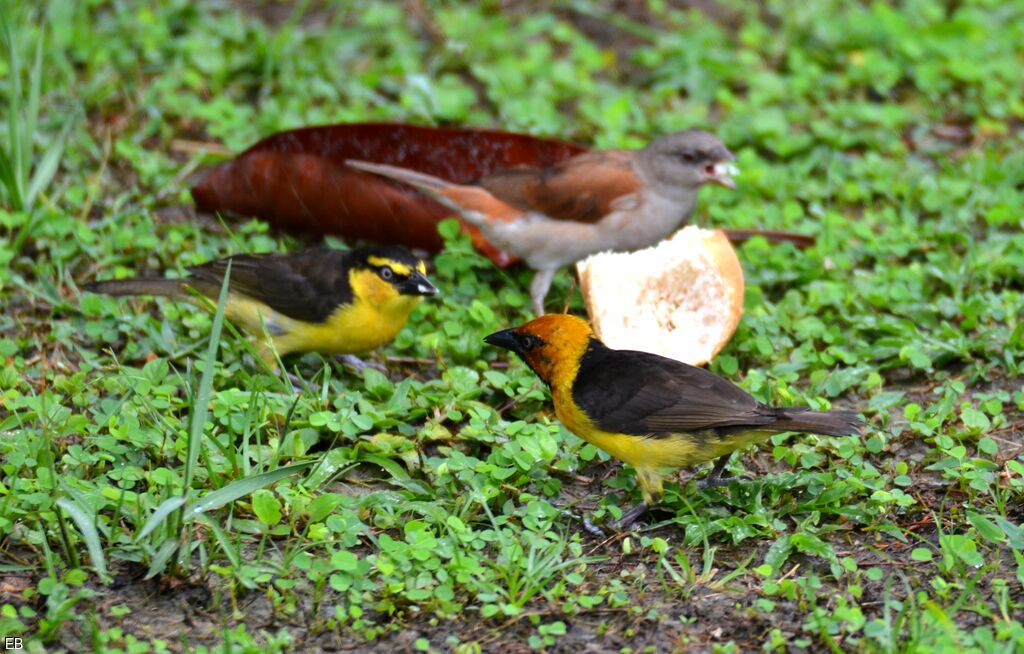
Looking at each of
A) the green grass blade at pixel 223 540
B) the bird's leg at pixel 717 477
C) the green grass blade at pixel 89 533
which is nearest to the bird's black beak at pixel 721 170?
the bird's leg at pixel 717 477

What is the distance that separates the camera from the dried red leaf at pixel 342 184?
21.6 ft

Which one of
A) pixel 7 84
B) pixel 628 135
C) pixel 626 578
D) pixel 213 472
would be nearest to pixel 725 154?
pixel 628 135

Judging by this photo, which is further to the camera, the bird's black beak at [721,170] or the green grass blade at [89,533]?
the bird's black beak at [721,170]

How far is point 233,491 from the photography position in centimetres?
433

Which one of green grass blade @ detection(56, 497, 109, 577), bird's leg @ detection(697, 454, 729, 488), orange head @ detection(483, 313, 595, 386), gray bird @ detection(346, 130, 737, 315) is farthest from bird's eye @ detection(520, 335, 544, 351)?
green grass blade @ detection(56, 497, 109, 577)

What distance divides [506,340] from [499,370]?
0.67 meters

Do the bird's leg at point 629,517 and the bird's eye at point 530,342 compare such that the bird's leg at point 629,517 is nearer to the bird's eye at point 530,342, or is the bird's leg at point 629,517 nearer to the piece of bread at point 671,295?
the bird's eye at point 530,342

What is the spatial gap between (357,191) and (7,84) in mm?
2643

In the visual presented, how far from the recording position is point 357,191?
658cm

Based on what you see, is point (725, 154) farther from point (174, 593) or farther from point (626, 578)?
point (174, 593)

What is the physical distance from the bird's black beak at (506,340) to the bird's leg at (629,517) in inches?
33.9

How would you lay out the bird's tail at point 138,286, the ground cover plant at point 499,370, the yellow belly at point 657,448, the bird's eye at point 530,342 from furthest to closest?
1. the bird's tail at point 138,286
2. the bird's eye at point 530,342
3. the yellow belly at point 657,448
4. the ground cover plant at point 499,370

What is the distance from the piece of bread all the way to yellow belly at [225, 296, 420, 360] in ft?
Answer: 3.09

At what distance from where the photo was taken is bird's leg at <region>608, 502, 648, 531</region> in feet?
15.4
